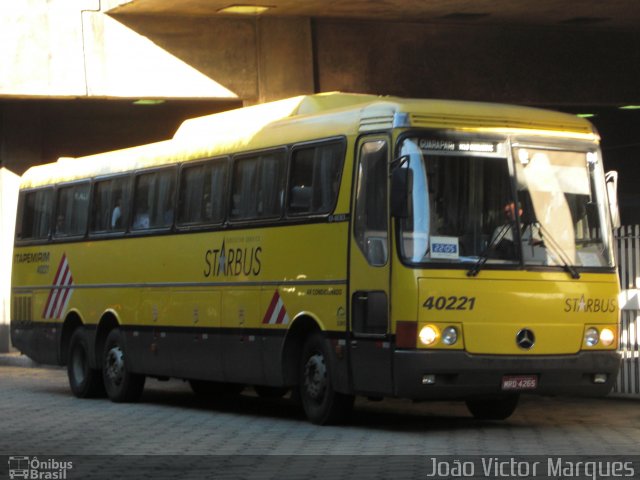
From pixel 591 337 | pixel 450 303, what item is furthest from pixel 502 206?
pixel 591 337

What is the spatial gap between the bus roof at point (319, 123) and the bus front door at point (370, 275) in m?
0.38

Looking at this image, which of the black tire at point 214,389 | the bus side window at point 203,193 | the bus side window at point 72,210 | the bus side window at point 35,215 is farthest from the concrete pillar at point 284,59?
the bus side window at point 203,193

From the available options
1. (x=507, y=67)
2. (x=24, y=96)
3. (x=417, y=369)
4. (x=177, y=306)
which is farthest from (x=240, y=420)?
(x=507, y=67)

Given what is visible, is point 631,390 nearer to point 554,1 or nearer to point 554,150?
point 554,150

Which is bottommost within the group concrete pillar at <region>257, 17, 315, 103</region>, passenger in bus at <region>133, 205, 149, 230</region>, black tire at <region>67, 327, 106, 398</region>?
black tire at <region>67, 327, 106, 398</region>

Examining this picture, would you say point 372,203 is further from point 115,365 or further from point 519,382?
point 115,365

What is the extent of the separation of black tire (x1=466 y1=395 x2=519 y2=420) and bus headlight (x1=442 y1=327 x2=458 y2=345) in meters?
1.96

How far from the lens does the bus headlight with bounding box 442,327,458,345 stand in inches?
575

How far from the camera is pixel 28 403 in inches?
800

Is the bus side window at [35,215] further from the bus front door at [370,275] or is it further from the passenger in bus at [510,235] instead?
the passenger in bus at [510,235]

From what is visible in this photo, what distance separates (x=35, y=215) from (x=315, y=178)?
8443mm

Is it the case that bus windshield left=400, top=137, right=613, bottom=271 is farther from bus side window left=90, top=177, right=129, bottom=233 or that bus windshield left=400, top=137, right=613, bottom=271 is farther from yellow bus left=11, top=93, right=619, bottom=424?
bus side window left=90, top=177, right=129, bottom=233

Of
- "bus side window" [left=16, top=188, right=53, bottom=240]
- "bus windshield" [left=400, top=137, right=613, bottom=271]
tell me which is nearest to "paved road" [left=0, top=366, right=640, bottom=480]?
"bus windshield" [left=400, top=137, right=613, bottom=271]

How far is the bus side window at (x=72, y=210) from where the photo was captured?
72.0 ft
